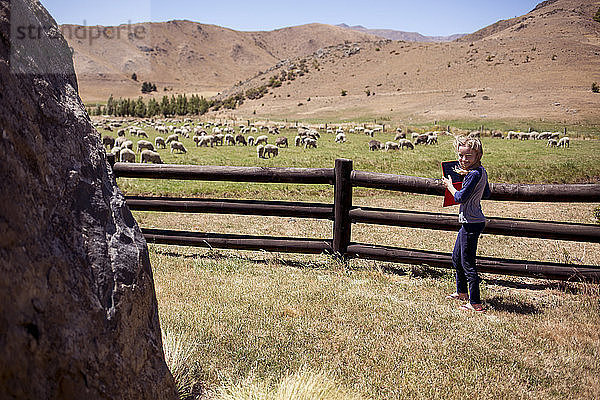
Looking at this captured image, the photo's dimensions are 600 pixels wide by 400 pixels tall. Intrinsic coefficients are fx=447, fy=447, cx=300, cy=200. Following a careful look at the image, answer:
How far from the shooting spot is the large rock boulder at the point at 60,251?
1668 millimetres

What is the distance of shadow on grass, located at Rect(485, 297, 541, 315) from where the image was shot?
17.1 ft

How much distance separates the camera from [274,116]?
78000 millimetres

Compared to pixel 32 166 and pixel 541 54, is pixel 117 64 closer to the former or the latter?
pixel 541 54

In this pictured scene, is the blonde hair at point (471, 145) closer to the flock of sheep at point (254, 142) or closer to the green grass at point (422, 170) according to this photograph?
the green grass at point (422, 170)

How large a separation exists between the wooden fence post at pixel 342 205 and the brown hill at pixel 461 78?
45.9 m

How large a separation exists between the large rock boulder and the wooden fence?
436 cm

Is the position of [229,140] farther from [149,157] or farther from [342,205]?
[342,205]

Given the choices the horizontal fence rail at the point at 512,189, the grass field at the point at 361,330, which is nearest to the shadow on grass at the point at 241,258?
the grass field at the point at 361,330

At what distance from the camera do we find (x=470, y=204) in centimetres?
496

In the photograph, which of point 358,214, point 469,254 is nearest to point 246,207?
point 358,214

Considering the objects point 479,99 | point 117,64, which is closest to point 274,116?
point 479,99

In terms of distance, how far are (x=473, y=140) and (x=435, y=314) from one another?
1.97 metres

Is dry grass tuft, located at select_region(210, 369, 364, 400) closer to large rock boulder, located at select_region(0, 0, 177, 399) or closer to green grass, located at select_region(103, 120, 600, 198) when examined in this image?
large rock boulder, located at select_region(0, 0, 177, 399)

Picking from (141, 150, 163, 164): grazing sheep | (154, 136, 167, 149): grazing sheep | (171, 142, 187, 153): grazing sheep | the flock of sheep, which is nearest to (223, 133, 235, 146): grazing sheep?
the flock of sheep
